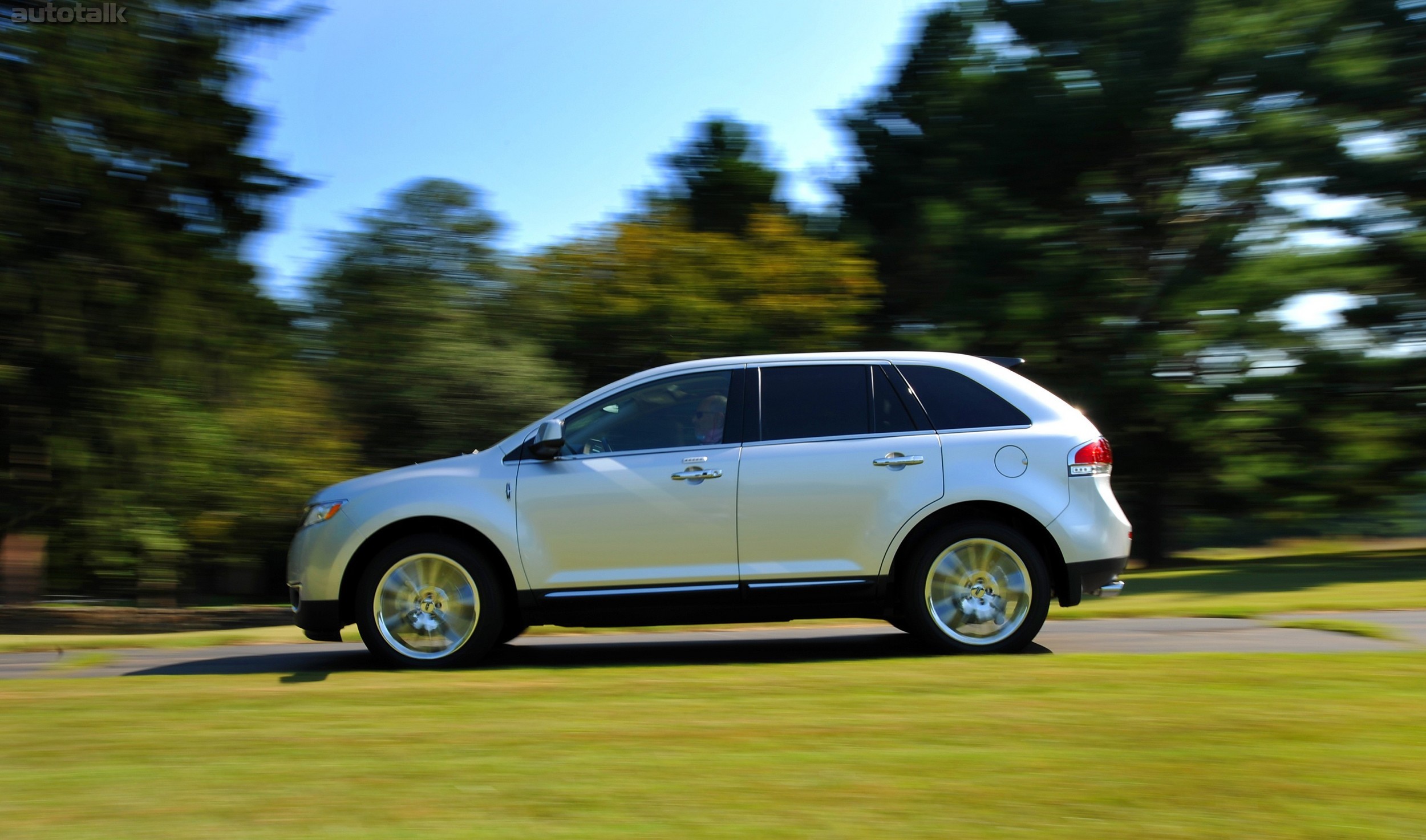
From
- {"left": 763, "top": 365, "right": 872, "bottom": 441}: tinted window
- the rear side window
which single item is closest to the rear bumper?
the rear side window

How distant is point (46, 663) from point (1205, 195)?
58.7 ft

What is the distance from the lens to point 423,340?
1566cm

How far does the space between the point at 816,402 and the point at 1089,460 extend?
1.61 metres

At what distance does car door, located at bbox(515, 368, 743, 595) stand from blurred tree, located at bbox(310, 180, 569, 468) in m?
8.63

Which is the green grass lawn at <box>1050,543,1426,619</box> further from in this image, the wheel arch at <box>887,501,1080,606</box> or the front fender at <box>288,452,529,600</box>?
the front fender at <box>288,452,529,600</box>

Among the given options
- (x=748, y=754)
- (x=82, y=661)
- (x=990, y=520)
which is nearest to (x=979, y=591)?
(x=990, y=520)

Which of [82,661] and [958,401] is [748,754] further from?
[82,661]

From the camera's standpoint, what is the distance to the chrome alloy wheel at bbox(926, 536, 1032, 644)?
696cm

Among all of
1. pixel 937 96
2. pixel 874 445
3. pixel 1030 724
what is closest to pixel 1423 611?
pixel 874 445

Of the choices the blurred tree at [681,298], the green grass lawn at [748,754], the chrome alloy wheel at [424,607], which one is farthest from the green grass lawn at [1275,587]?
the blurred tree at [681,298]

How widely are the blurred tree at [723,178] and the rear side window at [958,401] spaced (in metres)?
15.4

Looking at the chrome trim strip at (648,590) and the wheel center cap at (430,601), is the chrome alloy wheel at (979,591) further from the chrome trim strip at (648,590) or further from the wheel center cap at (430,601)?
the wheel center cap at (430,601)

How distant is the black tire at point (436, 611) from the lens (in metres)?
6.94

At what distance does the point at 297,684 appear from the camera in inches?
251
